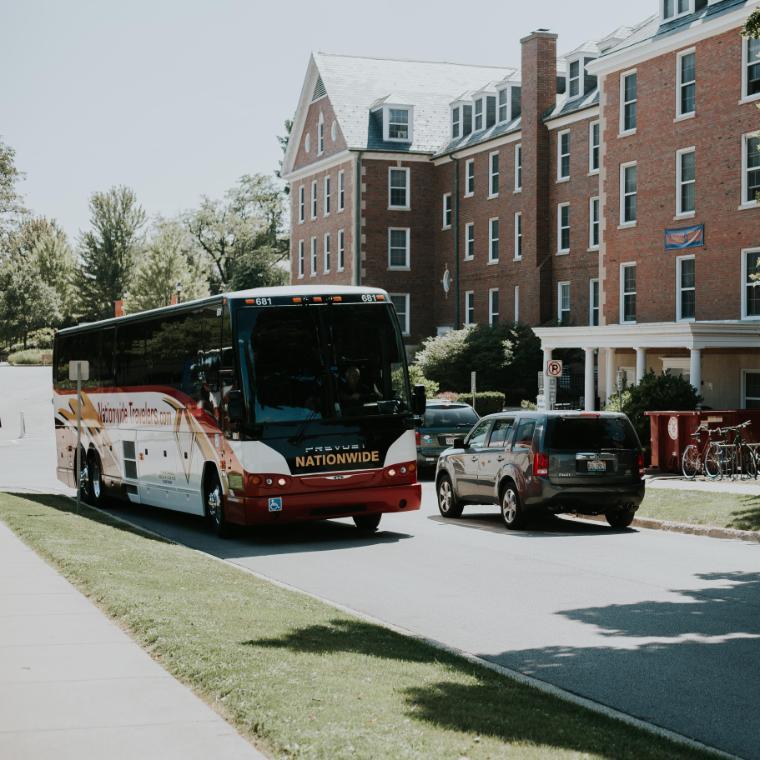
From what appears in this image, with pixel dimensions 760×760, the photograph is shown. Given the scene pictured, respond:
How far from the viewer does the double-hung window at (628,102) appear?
3872 centimetres

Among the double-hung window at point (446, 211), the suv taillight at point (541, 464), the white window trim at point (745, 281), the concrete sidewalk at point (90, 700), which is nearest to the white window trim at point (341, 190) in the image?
the double-hung window at point (446, 211)

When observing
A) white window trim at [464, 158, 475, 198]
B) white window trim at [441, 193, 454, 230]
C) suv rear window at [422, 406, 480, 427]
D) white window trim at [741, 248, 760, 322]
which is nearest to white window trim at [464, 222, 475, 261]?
white window trim at [464, 158, 475, 198]

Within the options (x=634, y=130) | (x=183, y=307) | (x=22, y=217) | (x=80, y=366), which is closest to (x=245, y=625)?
(x=183, y=307)

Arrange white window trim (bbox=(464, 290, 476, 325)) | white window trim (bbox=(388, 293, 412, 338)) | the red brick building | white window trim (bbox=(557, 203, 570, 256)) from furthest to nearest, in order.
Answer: white window trim (bbox=(388, 293, 412, 338)) → white window trim (bbox=(464, 290, 476, 325)) → white window trim (bbox=(557, 203, 570, 256)) → the red brick building

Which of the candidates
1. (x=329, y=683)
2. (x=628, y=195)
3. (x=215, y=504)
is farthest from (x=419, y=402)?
(x=628, y=195)

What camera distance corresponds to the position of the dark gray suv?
17.7 metres

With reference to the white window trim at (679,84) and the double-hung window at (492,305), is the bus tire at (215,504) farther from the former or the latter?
the double-hung window at (492,305)

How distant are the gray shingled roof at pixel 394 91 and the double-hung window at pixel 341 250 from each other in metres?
4.69

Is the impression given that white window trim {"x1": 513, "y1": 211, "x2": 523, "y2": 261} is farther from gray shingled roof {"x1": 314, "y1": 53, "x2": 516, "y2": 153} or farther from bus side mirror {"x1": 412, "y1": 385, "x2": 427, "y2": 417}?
bus side mirror {"x1": 412, "y1": 385, "x2": 427, "y2": 417}

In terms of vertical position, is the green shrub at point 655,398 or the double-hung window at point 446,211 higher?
the double-hung window at point 446,211

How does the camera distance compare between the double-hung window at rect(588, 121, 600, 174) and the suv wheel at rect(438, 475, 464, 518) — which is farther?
the double-hung window at rect(588, 121, 600, 174)

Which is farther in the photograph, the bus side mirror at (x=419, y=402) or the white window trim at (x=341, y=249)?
the white window trim at (x=341, y=249)

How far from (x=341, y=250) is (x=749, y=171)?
31072 mm

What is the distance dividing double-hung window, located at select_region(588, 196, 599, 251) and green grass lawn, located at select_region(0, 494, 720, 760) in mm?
37595
